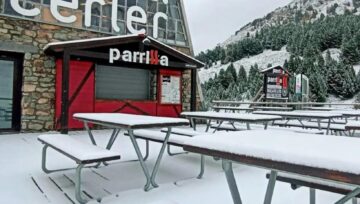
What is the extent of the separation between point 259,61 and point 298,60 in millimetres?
6474

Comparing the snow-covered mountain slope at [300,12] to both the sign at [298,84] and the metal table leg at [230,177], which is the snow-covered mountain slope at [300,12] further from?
the metal table leg at [230,177]

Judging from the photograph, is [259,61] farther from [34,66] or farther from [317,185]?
[317,185]

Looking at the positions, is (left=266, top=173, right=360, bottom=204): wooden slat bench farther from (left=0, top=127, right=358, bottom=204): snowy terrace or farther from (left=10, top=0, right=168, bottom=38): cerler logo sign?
(left=10, top=0, right=168, bottom=38): cerler logo sign

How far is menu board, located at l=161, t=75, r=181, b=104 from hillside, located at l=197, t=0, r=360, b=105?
435 inches

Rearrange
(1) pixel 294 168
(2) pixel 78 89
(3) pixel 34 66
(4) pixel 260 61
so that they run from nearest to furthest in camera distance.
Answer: (1) pixel 294 168, (3) pixel 34 66, (2) pixel 78 89, (4) pixel 260 61

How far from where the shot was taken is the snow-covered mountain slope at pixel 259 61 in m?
28.5

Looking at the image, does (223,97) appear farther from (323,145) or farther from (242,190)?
(323,145)

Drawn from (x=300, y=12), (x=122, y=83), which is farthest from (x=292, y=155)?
(x=300, y=12)

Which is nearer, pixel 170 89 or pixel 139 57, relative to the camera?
pixel 139 57

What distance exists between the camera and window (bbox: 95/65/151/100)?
8391mm

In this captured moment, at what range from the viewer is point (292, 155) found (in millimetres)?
1275

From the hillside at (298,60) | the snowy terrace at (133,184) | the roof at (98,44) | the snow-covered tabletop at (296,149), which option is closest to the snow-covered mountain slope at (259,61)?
the hillside at (298,60)

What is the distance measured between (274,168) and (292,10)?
63.3 meters

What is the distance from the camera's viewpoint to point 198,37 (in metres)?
69.4
